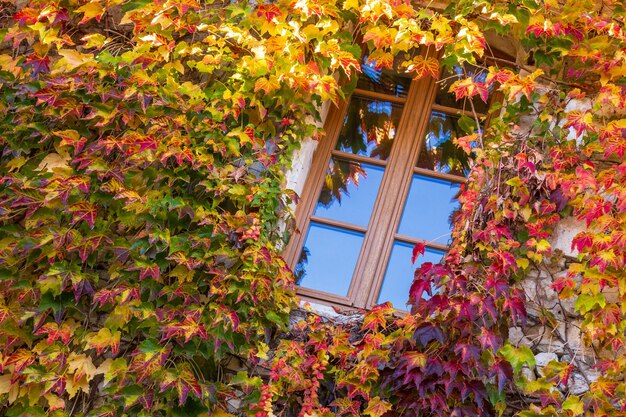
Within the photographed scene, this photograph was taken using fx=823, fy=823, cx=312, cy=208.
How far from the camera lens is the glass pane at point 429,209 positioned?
3.53 metres

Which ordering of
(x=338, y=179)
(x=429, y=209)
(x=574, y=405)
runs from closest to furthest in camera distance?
(x=574, y=405) < (x=429, y=209) < (x=338, y=179)

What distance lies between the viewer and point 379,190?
360 centimetres

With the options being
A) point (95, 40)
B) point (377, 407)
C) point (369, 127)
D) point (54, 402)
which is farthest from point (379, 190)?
point (54, 402)

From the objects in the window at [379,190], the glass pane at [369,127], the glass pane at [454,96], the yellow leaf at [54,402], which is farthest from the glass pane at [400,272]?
the yellow leaf at [54,402]

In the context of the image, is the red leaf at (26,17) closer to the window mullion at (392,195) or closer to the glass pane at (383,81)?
the glass pane at (383,81)

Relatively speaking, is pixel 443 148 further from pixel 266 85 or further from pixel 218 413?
pixel 218 413

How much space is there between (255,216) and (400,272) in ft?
2.27

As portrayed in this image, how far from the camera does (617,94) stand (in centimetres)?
318

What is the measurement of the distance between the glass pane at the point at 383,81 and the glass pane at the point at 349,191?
0.39m

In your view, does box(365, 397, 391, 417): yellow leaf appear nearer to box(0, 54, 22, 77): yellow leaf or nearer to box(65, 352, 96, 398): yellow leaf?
box(65, 352, 96, 398): yellow leaf

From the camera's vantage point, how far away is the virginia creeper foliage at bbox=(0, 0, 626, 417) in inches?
117

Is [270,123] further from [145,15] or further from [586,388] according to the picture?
[586,388]

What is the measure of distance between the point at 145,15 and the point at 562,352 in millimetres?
2156

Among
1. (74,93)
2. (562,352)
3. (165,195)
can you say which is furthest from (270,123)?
(562,352)
